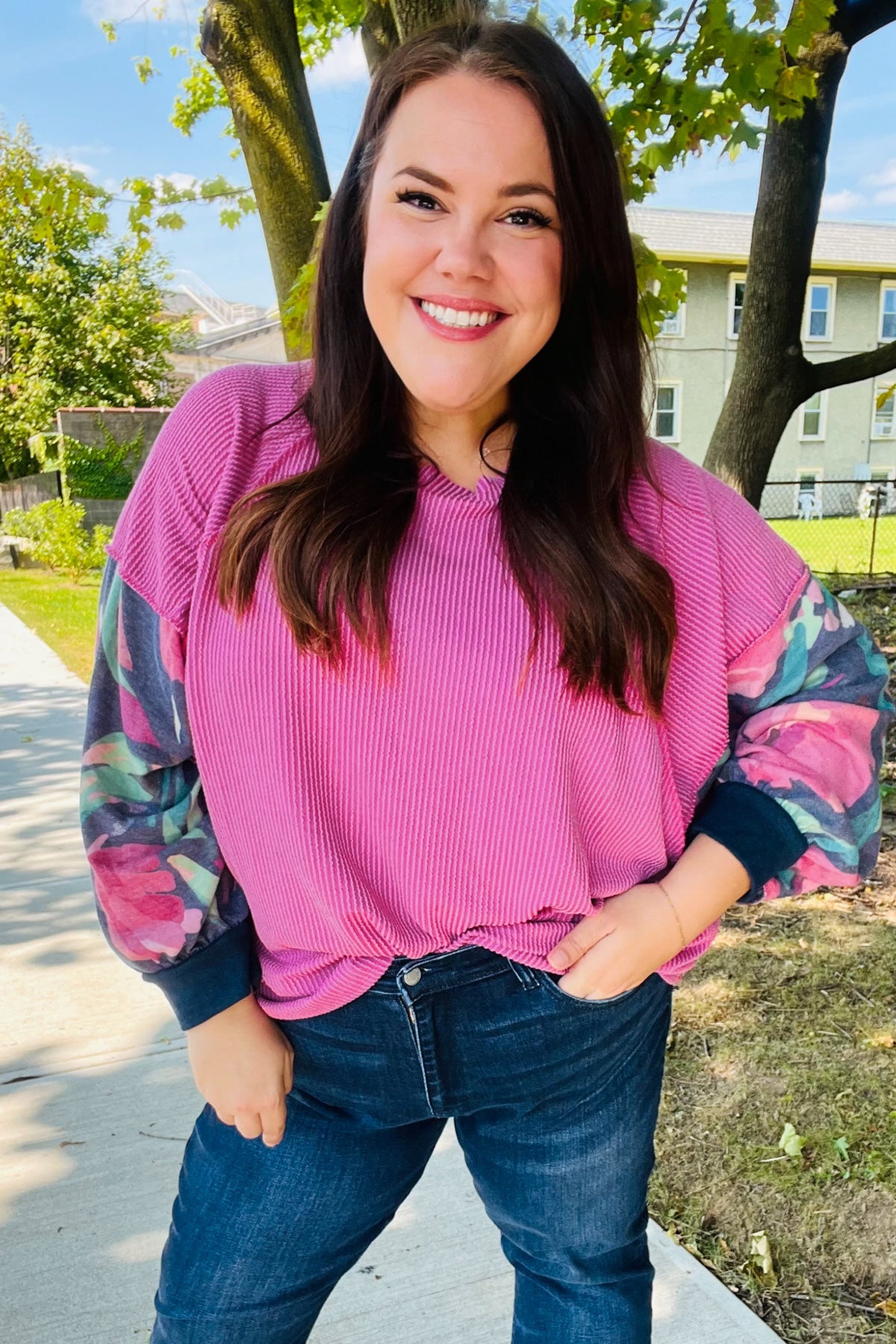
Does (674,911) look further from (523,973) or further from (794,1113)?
(794,1113)

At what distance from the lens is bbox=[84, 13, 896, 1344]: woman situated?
44.8 inches

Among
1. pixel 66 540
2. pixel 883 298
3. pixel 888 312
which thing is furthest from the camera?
pixel 888 312

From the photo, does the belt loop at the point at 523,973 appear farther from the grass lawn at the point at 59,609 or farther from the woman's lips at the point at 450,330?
the grass lawn at the point at 59,609

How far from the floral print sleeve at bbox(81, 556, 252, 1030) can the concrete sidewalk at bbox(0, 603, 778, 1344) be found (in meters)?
0.60

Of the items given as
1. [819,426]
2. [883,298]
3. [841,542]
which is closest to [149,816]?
[841,542]

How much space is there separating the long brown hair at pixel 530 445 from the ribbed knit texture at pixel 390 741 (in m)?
0.02

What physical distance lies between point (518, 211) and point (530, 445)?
0.25 metres

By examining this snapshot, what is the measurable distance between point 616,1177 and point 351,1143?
0.98 feet

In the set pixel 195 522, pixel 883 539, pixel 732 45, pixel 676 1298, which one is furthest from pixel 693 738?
pixel 883 539

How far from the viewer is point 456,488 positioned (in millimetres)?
1237

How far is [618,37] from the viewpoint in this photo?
3.67 m

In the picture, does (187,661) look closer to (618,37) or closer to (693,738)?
(693,738)

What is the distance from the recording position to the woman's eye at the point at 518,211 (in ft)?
3.78

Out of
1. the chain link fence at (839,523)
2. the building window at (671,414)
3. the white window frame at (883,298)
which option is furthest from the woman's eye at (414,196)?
the white window frame at (883,298)
